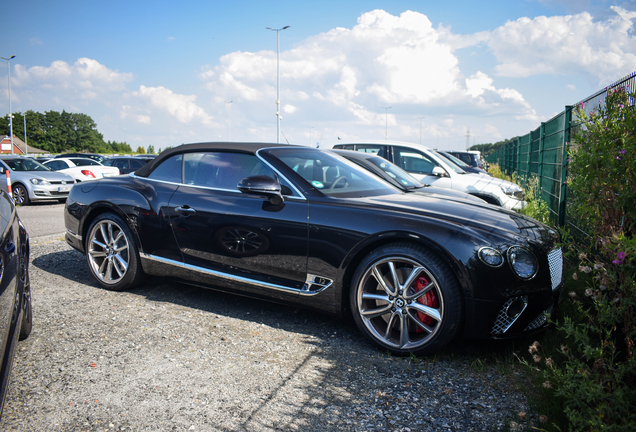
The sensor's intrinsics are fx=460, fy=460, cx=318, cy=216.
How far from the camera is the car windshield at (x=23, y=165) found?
48.3 feet

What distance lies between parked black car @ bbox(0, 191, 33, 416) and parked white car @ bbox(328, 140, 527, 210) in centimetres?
674

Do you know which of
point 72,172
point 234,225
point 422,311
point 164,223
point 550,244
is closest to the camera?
point 422,311

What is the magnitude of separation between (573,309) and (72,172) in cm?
1734

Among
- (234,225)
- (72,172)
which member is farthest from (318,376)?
(72,172)

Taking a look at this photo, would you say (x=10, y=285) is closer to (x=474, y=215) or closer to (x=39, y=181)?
(x=474, y=215)

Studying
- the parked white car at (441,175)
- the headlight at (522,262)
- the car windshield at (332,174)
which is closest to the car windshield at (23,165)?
the parked white car at (441,175)

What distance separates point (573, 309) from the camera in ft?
12.6

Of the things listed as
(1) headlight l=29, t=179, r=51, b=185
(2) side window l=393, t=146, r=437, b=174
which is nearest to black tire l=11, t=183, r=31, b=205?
(1) headlight l=29, t=179, r=51, b=185

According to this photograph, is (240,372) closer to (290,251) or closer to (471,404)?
(290,251)

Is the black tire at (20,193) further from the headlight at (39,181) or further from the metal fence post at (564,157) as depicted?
the metal fence post at (564,157)

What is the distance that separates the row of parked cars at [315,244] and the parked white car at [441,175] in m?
4.87

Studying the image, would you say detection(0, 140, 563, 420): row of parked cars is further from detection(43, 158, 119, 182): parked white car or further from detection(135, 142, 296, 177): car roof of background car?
detection(43, 158, 119, 182): parked white car

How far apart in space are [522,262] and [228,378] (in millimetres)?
2049

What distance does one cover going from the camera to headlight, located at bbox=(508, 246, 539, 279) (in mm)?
3004
